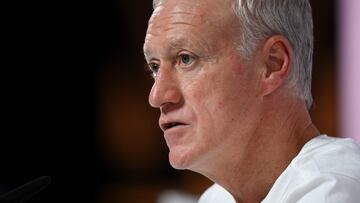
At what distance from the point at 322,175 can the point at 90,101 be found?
113 inches

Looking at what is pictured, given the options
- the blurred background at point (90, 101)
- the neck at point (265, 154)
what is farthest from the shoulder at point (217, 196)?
the blurred background at point (90, 101)

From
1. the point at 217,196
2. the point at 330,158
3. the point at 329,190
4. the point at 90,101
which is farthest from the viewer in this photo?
the point at 90,101

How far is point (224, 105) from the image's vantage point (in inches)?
59.4

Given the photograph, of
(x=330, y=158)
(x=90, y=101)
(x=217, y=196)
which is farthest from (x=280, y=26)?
(x=90, y=101)

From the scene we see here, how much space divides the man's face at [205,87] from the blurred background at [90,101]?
2144 mm

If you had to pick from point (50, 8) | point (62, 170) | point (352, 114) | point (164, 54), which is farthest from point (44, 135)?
point (164, 54)

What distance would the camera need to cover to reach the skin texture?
4.95 ft

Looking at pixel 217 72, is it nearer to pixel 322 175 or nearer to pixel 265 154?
pixel 265 154

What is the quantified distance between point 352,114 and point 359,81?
0.21 metres

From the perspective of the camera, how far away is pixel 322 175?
1.34 m

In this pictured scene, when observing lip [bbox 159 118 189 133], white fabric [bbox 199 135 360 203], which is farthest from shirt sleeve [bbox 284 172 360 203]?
lip [bbox 159 118 189 133]

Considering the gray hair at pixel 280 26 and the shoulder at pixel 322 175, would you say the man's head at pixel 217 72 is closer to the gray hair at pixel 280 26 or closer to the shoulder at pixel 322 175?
the gray hair at pixel 280 26

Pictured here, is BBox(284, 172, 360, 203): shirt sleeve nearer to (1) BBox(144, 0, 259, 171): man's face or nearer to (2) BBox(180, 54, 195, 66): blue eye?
(1) BBox(144, 0, 259, 171): man's face

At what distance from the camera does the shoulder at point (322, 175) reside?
131 centimetres
